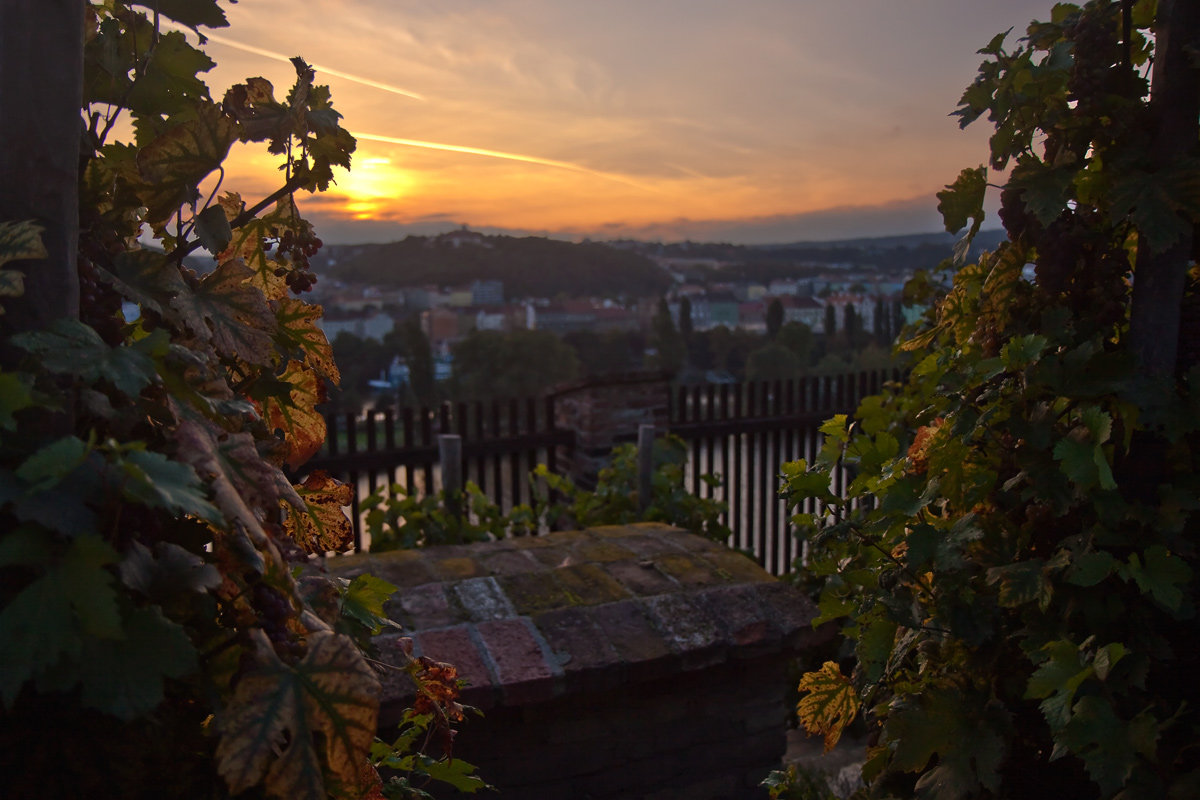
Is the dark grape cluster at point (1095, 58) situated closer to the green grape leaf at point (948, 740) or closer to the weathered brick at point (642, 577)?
the green grape leaf at point (948, 740)

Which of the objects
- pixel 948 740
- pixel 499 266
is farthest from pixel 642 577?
pixel 499 266

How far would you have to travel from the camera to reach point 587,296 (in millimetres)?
18703

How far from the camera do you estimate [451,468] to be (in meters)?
5.00

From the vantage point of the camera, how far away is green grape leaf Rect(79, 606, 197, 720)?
62 cm

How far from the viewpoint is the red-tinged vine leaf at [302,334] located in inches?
43.3

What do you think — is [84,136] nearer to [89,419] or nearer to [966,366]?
[89,419]

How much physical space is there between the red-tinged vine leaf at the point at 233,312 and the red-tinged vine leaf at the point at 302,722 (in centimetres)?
33

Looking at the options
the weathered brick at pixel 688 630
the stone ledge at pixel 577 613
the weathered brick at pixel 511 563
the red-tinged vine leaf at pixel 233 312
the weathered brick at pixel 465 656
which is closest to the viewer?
the red-tinged vine leaf at pixel 233 312

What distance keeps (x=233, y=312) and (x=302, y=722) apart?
47 centimetres

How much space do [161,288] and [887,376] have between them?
7260 mm

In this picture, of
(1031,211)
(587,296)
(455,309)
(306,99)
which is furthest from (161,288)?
(455,309)

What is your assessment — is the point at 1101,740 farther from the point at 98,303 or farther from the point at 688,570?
the point at 688,570

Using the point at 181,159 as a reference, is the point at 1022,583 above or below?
below

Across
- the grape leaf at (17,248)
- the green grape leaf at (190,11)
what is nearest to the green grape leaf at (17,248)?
the grape leaf at (17,248)
